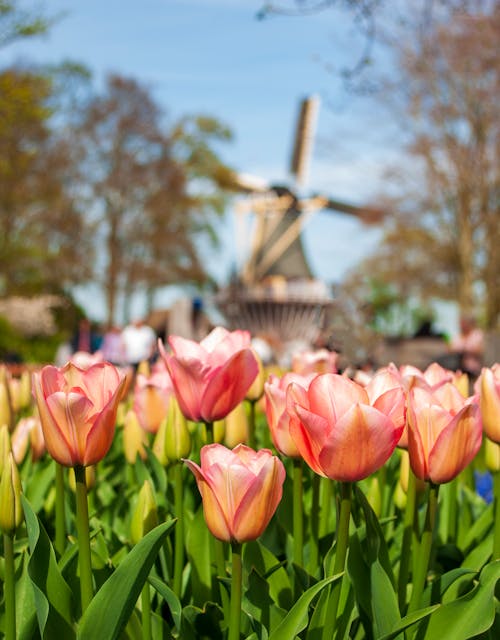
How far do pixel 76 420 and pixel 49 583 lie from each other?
0.90ft

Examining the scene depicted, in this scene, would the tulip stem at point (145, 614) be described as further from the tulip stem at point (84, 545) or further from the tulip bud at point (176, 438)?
the tulip bud at point (176, 438)

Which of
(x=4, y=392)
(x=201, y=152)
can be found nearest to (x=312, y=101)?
(x=201, y=152)

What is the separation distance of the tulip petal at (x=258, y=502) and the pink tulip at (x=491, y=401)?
→ 0.58 meters

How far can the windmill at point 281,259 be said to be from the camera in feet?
90.4

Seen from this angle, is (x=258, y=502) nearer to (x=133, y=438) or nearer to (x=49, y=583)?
(x=49, y=583)

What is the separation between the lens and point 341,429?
137 centimetres

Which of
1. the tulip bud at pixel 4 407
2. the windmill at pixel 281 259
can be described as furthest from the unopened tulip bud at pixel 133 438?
the windmill at pixel 281 259

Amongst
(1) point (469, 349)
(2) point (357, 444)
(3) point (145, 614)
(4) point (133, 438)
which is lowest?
(1) point (469, 349)

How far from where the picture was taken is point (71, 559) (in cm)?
163

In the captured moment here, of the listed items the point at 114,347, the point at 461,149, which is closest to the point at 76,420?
the point at 114,347

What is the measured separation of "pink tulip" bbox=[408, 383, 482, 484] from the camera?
149cm

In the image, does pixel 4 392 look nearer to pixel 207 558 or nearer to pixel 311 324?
pixel 207 558

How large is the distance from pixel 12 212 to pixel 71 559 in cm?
2949

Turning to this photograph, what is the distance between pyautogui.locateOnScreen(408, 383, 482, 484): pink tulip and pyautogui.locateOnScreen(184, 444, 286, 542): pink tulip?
28 cm
